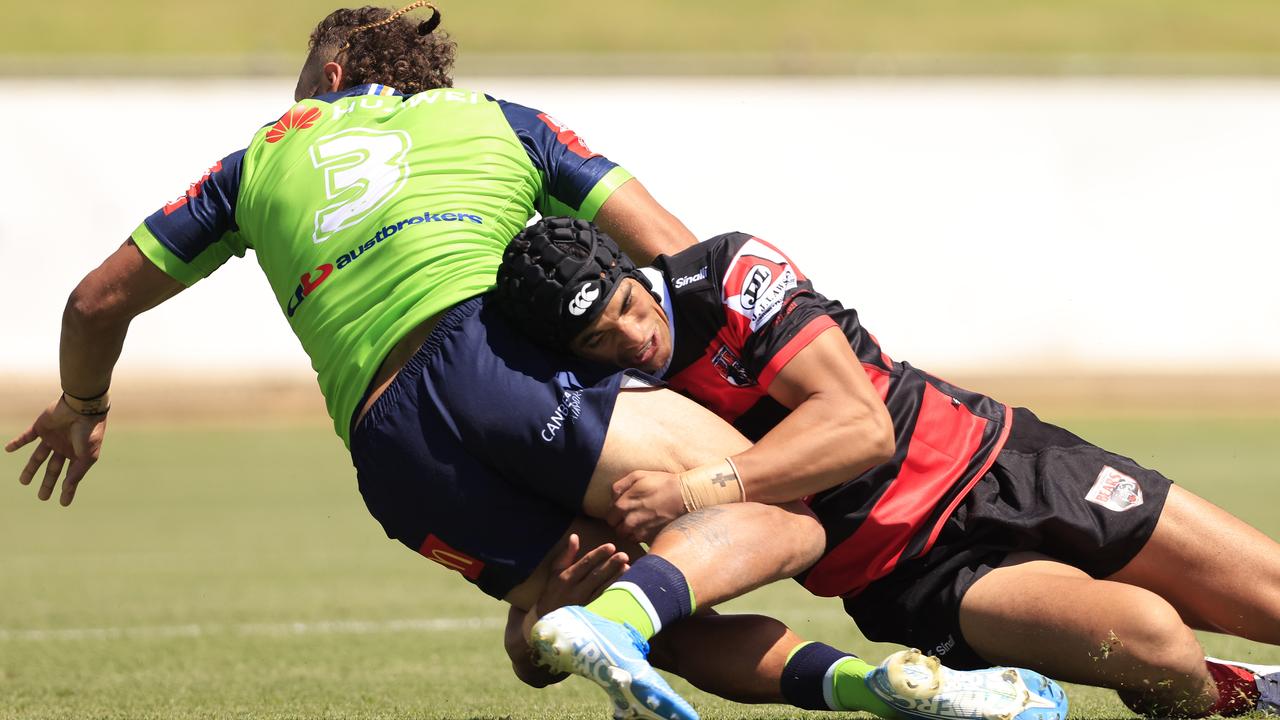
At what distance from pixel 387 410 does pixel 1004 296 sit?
17618 millimetres

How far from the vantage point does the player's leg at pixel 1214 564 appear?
4.11m

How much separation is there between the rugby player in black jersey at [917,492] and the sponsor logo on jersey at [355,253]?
Result: 320mm

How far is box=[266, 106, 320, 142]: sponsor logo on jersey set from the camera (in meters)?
4.24

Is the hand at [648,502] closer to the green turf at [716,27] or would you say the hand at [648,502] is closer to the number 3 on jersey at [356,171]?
the number 3 on jersey at [356,171]

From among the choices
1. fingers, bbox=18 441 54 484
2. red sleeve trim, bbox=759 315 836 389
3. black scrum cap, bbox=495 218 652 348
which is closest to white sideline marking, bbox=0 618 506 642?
fingers, bbox=18 441 54 484

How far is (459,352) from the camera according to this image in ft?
12.2

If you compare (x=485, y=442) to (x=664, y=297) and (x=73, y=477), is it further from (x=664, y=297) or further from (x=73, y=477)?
(x=73, y=477)

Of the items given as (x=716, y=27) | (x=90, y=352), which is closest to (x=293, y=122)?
(x=90, y=352)

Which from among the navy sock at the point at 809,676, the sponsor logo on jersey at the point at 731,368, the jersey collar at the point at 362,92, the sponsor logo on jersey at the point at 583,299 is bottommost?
the navy sock at the point at 809,676

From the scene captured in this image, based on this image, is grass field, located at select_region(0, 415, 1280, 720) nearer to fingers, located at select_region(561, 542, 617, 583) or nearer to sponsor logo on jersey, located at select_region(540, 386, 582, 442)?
fingers, located at select_region(561, 542, 617, 583)

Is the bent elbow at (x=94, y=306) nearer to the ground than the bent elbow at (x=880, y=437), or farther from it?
nearer to the ground

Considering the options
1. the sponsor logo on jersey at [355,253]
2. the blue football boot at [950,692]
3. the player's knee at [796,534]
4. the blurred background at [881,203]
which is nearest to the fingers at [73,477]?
the sponsor logo on jersey at [355,253]

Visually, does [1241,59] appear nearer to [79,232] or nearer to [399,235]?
[79,232]

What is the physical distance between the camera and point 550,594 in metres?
3.78
